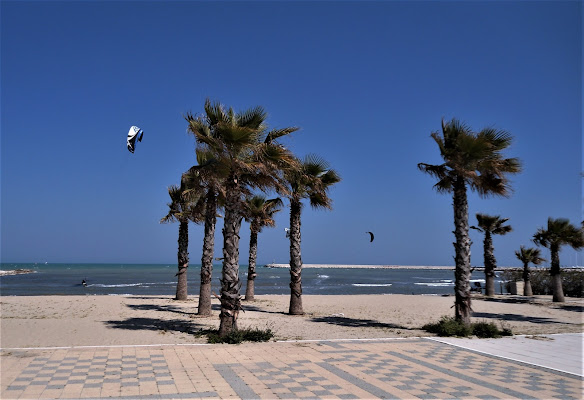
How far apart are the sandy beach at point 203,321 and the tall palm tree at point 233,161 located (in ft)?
4.10

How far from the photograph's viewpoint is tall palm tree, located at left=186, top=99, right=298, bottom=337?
11797 millimetres

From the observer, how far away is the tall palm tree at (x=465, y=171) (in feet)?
44.5

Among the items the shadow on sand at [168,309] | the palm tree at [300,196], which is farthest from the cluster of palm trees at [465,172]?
the shadow on sand at [168,309]

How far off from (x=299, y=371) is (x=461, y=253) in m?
7.46

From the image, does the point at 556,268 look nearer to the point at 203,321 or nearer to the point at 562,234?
the point at 562,234

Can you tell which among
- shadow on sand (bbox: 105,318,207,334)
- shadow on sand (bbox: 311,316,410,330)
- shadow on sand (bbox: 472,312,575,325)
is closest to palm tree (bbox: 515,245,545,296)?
shadow on sand (bbox: 472,312,575,325)

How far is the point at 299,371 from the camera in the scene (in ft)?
27.9

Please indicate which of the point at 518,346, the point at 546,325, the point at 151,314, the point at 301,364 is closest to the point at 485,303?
the point at 546,325

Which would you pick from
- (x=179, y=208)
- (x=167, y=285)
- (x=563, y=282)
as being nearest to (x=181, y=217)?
(x=179, y=208)

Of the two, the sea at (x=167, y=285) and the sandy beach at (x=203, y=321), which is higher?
A: the sandy beach at (x=203, y=321)

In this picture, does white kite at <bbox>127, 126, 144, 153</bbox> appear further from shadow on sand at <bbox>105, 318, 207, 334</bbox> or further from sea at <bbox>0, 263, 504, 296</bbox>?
sea at <bbox>0, 263, 504, 296</bbox>

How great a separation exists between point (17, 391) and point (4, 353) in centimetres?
333

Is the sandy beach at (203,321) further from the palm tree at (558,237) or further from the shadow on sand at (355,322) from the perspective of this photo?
the palm tree at (558,237)

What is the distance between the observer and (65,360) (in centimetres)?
922
